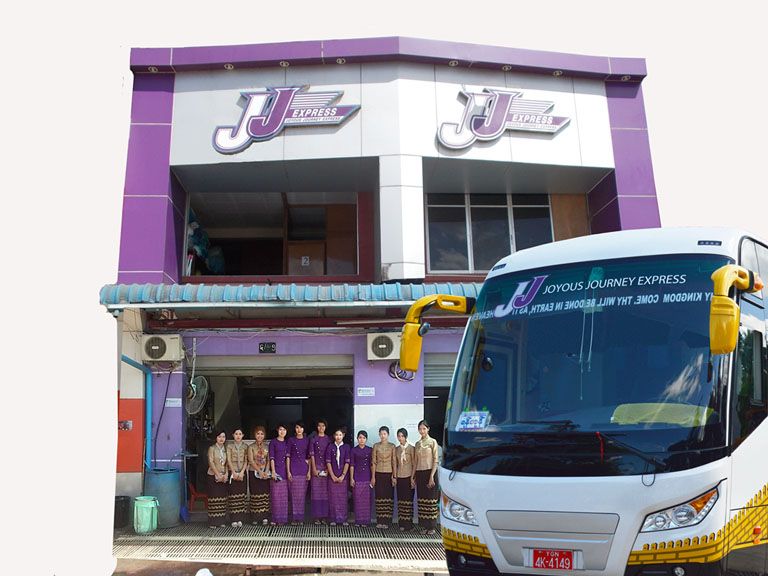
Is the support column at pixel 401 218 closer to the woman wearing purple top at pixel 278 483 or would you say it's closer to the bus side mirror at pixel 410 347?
the woman wearing purple top at pixel 278 483

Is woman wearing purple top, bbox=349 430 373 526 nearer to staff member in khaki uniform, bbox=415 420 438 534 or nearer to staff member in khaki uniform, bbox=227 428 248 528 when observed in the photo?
staff member in khaki uniform, bbox=415 420 438 534

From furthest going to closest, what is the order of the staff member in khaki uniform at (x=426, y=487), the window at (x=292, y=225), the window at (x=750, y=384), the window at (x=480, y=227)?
the window at (x=292, y=225), the window at (x=480, y=227), the staff member in khaki uniform at (x=426, y=487), the window at (x=750, y=384)

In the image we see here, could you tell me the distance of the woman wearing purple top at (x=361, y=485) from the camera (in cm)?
1096

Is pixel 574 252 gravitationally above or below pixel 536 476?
above

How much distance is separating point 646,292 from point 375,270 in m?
8.79

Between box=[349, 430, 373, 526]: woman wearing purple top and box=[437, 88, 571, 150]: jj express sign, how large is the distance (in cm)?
585

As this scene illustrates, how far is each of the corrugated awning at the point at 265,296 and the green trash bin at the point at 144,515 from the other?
3.13 metres

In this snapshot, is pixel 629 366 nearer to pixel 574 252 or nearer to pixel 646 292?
pixel 646 292

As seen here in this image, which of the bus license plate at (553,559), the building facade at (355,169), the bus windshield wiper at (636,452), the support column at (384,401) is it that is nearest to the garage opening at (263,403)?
the building facade at (355,169)

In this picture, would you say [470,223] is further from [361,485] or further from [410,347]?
[410,347]

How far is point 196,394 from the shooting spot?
39.9 ft

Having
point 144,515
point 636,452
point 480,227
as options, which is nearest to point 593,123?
point 480,227

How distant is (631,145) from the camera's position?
12.6 meters

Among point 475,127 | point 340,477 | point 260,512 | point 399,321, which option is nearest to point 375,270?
point 399,321
